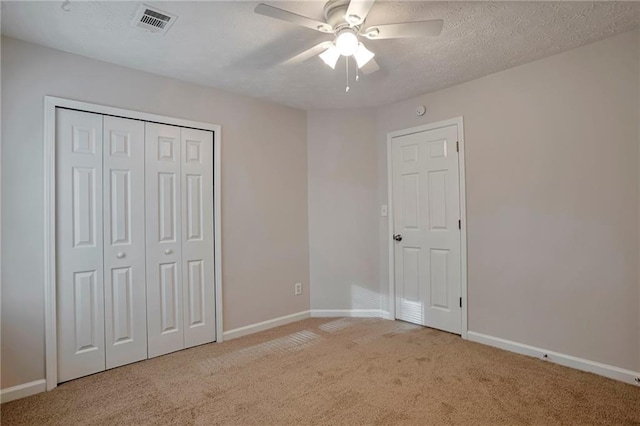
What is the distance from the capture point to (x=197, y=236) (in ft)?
10.2

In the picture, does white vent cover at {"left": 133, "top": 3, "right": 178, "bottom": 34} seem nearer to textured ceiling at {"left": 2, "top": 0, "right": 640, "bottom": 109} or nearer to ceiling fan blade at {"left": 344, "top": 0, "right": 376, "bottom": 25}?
textured ceiling at {"left": 2, "top": 0, "right": 640, "bottom": 109}

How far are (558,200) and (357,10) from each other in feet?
6.98

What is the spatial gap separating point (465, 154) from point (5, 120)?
361 centimetres

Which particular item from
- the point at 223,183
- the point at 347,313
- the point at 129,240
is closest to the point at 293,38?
the point at 223,183

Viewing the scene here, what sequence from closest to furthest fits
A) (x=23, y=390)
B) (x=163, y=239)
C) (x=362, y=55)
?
(x=362, y=55) < (x=23, y=390) < (x=163, y=239)

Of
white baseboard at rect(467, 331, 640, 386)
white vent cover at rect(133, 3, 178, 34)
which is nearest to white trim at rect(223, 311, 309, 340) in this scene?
white baseboard at rect(467, 331, 640, 386)

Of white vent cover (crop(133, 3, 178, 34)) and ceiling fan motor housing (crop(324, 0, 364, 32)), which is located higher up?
white vent cover (crop(133, 3, 178, 34))

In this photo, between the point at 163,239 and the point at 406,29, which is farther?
the point at 163,239

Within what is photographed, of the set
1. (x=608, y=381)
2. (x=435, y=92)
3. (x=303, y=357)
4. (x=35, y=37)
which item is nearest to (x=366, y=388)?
(x=303, y=357)

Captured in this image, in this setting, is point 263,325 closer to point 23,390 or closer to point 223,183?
point 223,183

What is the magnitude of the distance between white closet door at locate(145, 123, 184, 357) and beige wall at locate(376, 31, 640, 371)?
8.77ft

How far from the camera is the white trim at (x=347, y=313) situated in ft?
12.7

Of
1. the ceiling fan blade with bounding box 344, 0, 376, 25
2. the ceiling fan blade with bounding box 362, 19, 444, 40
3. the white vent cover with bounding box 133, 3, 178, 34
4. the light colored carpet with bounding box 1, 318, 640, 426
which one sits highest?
the white vent cover with bounding box 133, 3, 178, 34

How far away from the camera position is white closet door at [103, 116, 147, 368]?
8.68 feet
